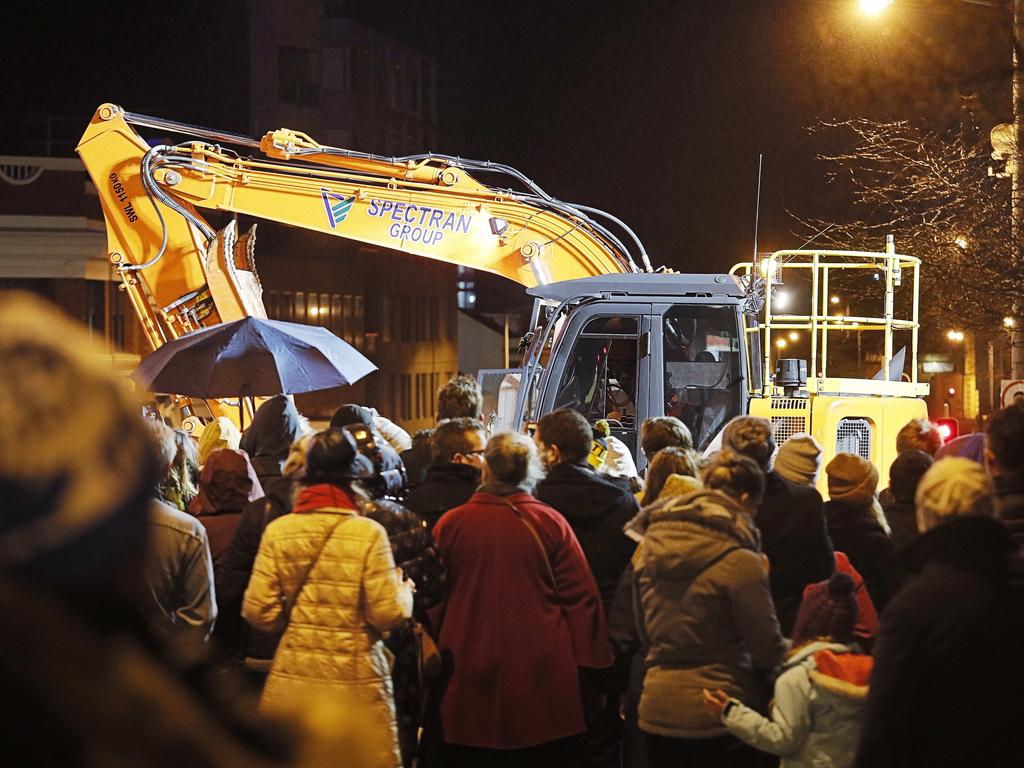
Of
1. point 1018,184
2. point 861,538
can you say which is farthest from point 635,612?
point 1018,184

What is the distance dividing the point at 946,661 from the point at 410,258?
51.4 m

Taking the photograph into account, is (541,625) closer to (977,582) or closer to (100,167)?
(977,582)

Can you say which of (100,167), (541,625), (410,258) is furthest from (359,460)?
(410,258)

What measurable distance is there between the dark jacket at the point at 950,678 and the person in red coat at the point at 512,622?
2.09m

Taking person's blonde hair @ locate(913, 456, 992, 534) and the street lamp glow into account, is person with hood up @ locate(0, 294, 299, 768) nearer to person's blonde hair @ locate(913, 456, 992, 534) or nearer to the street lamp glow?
person's blonde hair @ locate(913, 456, 992, 534)

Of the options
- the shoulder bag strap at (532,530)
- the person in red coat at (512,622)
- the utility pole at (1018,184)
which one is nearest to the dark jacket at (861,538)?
the person in red coat at (512,622)

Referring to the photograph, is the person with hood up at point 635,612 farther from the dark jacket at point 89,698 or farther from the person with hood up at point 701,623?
the dark jacket at point 89,698

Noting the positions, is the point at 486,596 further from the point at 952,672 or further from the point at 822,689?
the point at 952,672

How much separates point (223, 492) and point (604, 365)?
5.01 metres

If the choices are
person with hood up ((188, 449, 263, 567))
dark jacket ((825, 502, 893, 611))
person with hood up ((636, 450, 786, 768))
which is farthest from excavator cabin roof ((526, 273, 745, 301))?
person with hood up ((636, 450, 786, 768))

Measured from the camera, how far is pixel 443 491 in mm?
6418

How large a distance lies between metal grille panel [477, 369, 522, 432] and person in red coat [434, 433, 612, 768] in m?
5.45

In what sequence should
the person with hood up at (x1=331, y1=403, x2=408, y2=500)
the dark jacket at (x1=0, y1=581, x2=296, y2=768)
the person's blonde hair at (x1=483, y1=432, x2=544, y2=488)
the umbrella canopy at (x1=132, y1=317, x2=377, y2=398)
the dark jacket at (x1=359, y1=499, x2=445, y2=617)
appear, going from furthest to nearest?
the umbrella canopy at (x1=132, y1=317, x2=377, y2=398) < the person with hood up at (x1=331, y1=403, x2=408, y2=500) < the person's blonde hair at (x1=483, y1=432, x2=544, y2=488) < the dark jacket at (x1=359, y1=499, x2=445, y2=617) < the dark jacket at (x1=0, y1=581, x2=296, y2=768)

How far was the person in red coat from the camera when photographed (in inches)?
215
